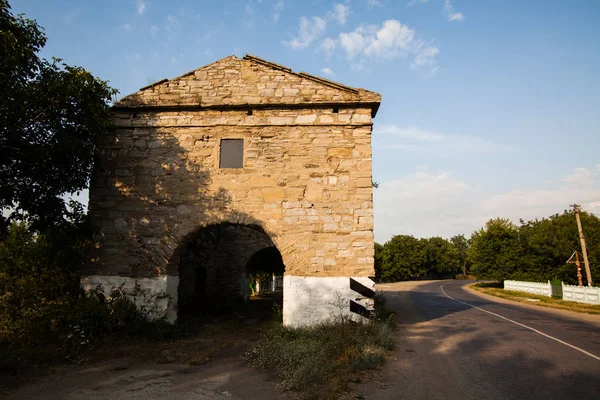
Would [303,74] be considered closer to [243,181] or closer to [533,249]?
[243,181]

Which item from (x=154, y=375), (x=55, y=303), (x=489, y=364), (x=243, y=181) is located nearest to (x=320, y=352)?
(x=154, y=375)

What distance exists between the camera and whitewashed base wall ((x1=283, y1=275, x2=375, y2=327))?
7949 mm

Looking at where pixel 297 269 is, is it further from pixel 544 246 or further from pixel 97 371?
pixel 544 246

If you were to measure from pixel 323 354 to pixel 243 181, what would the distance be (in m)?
4.26

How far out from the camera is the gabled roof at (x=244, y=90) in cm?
884

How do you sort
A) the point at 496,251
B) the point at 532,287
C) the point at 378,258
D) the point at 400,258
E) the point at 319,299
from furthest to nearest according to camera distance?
the point at 400,258, the point at 378,258, the point at 496,251, the point at 532,287, the point at 319,299

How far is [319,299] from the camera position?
8.00 m

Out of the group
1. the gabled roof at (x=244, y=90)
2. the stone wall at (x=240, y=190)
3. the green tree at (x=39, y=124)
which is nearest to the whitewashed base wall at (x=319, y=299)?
the stone wall at (x=240, y=190)

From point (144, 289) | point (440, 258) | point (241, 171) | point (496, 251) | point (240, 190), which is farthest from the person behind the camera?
point (440, 258)

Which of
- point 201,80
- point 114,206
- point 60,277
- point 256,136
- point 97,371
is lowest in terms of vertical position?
point 97,371

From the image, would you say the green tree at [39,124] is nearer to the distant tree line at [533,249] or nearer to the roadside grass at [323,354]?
the roadside grass at [323,354]

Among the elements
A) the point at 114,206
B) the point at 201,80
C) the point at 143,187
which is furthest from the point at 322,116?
the point at 114,206

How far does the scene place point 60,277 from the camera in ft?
27.4

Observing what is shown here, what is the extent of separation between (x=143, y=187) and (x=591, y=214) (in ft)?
126
